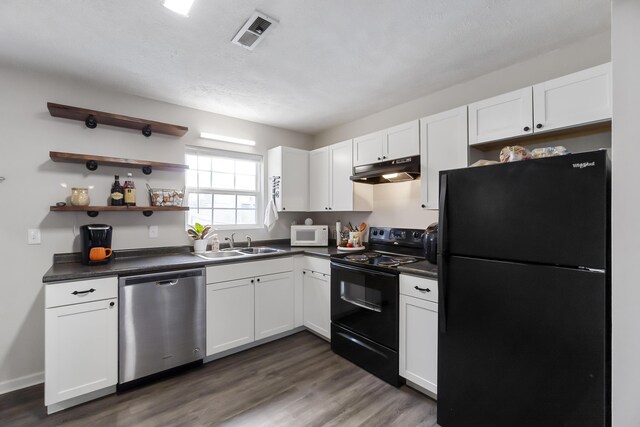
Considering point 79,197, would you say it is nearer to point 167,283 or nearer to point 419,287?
point 167,283

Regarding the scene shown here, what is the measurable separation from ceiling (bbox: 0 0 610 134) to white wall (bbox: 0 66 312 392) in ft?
0.72

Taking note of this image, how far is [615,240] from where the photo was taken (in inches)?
43.3

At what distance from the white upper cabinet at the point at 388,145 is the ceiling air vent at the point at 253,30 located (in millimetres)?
1460

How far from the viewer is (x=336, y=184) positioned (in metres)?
3.35

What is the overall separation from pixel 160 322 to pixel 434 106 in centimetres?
316

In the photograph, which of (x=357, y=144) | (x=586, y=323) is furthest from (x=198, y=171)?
(x=586, y=323)

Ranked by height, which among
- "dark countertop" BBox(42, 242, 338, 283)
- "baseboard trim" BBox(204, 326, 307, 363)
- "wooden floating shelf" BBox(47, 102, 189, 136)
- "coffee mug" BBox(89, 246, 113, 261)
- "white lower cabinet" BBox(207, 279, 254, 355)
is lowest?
"baseboard trim" BBox(204, 326, 307, 363)

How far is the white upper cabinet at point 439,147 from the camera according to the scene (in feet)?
7.37

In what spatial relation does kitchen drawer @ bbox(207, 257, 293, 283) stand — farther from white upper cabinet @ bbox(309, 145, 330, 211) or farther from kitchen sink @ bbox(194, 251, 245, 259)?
white upper cabinet @ bbox(309, 145, 330, 211)

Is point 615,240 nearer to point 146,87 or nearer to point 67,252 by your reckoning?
point 146,87

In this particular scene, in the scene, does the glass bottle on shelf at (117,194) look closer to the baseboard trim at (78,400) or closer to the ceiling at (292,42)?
the ceiling at (292,42)

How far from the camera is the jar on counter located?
91.7 inches

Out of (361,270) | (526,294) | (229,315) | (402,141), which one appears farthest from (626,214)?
(229,315)

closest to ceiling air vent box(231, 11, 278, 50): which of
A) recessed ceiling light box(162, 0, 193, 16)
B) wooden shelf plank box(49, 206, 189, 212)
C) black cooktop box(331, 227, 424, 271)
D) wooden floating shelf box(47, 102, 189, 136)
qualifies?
recessed ceiling light box(162, 0, 193, 16)
